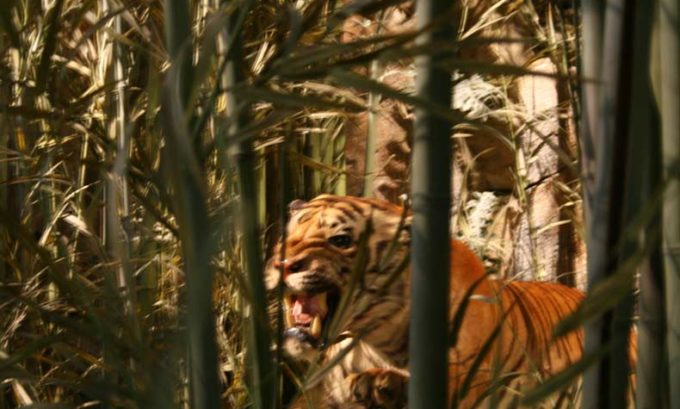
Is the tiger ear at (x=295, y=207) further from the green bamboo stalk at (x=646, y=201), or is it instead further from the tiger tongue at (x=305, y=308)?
the green bamboo stalk at (x=646, y=201)

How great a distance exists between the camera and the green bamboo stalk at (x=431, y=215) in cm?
69

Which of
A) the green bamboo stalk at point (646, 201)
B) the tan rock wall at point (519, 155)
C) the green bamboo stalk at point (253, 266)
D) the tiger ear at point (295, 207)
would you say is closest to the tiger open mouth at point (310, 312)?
the tiger ear at point (295, 207)

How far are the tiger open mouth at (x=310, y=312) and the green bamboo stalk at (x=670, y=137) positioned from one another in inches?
38.6

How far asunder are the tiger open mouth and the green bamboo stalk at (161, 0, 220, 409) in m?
0.97

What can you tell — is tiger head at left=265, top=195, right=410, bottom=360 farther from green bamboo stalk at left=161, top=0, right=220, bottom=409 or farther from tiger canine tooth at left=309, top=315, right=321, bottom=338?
green bamboo stalk at left=161, top=0, right=220, bottom=409

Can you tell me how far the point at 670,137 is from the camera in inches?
28.0

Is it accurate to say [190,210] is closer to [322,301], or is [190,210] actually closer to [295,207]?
[322,301]

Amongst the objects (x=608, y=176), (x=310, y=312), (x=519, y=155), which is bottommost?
(x=310, y=312)

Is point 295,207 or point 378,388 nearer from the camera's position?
point 378,388

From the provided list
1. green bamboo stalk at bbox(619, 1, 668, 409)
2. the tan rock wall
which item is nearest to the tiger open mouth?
the tan rock wall

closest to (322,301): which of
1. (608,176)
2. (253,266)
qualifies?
(253,266)

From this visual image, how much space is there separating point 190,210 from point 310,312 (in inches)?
43.8

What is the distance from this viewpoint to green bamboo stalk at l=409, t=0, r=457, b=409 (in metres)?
0.69

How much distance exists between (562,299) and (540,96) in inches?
30.7
